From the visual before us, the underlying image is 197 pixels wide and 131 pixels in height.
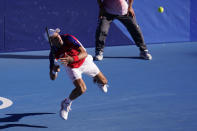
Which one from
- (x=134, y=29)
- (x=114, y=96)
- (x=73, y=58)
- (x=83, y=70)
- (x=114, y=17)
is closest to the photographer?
(x=73, y=58)

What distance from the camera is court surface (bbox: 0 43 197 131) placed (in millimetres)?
5430

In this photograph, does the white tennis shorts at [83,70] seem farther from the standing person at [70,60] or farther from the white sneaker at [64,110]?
the white sneaker at [64,110]

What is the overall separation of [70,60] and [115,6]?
12.8ft

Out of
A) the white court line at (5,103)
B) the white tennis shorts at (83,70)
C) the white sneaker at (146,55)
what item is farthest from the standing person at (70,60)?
the white sneaker at (146,55)

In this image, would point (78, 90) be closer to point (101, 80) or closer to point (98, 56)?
point (101, 80)

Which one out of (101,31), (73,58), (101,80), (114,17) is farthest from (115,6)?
(73,58)

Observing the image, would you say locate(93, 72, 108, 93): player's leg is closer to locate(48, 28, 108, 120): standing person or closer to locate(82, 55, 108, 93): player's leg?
locate(82, 55, 108, 93): player's leg

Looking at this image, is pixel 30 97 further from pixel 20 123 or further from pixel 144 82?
pixel 144 82

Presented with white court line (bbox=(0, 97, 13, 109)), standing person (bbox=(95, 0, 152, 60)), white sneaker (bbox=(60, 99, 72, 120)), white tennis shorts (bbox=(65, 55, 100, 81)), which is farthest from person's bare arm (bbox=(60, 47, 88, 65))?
standing person (bbox=(95, 0, 152, 60))

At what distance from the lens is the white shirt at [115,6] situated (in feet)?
30.6

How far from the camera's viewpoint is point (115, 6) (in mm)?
9336

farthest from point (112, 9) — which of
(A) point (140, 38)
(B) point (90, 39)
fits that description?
(B) point (90, 39)

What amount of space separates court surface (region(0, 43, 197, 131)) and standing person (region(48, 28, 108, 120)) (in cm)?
31

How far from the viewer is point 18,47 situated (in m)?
10.7
